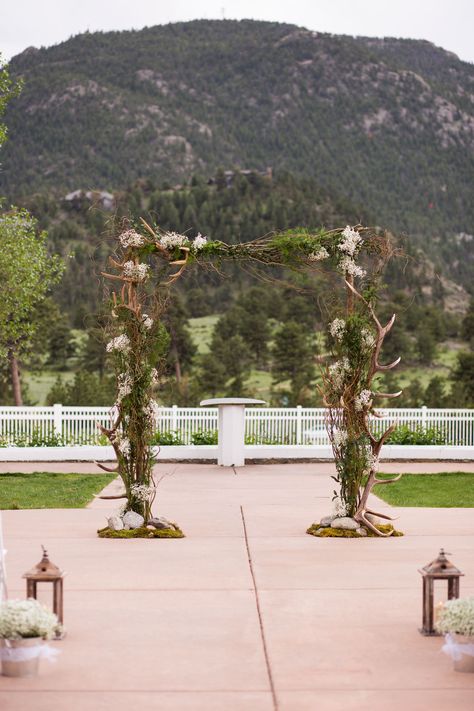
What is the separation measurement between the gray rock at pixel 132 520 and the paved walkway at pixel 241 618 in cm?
43

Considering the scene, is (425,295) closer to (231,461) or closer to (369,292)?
(231,461)

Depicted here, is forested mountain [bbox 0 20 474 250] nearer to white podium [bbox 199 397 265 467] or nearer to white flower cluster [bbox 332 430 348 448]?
white podium [bbox 199 397 265 467]

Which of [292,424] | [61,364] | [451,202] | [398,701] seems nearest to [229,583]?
[398,701]

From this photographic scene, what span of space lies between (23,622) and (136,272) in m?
6.55

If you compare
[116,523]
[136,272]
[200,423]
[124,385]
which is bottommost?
[116,523]

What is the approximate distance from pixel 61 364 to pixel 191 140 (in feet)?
303

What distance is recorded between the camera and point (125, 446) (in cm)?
1186

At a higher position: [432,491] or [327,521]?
[327,521]

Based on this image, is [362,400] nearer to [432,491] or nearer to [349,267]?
[349,267]

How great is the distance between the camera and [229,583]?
29.2 feet

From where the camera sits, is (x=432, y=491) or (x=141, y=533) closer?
(x=141, y=533)

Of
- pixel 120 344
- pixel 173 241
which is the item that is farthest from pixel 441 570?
pixel 173 241

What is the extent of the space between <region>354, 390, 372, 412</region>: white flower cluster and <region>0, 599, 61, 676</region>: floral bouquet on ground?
252 inches

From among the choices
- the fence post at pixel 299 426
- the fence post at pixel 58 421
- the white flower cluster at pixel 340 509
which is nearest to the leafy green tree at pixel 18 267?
the fence post at pixel 58 421
